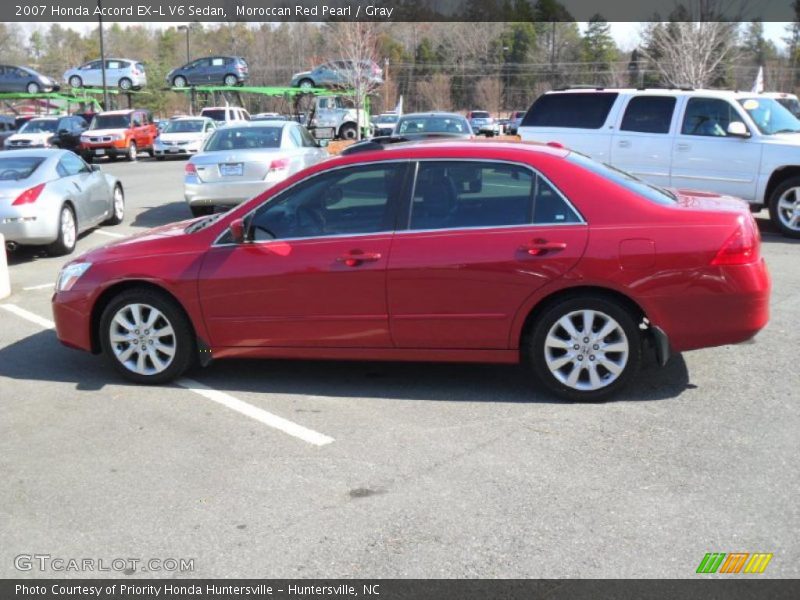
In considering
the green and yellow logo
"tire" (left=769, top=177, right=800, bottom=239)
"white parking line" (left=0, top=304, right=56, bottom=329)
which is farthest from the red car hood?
"tire" (left=769, top=177, right=800, bottom=239)

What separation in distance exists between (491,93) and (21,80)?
107 feet

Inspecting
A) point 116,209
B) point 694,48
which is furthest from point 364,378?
point 694,48

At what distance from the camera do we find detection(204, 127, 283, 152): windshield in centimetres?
1367

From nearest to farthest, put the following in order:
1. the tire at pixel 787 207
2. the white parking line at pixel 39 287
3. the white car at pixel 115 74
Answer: the white parking line at pixel 39 287 → the tire at pixel 787 207 → the white car at pixel 115 74

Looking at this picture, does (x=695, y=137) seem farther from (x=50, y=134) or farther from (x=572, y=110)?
(x=50, y=134)

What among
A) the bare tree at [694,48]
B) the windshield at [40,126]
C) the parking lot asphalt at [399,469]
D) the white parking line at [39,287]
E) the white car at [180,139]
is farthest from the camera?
the windshield at [40,126]

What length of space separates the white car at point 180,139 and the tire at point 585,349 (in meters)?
27.8

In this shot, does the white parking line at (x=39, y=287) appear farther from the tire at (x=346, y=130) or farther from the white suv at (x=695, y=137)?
the tire at (x=346, y=130)

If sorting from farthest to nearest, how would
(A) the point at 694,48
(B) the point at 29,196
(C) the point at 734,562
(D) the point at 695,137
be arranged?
(A) the point at 694,48 → (D) the point at 695,137 → (B) the point at 29,196 → (C) the point at 734,562

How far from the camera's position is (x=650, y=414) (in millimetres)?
5219

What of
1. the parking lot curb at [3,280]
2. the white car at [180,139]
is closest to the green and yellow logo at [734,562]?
the parking lot curb at [3,280]

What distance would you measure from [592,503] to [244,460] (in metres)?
1.90

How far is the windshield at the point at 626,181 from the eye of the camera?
220 inches

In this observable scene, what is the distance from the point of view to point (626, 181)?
18.9 feet
